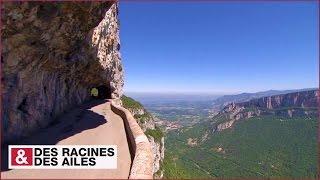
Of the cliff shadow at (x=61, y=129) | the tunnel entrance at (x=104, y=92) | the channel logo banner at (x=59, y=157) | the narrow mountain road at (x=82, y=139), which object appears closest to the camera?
the narrow mountain road at (x=82, y=139)

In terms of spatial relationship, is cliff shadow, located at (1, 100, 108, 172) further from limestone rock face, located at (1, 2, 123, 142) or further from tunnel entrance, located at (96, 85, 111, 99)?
tunnel entrance, located at (96, 85, 111, 99)

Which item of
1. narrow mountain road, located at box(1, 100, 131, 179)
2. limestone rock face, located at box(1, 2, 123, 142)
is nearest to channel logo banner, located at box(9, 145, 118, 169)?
narrow mountain road, located at box(1, 100, 131, 179)

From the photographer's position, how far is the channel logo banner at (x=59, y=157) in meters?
10.6

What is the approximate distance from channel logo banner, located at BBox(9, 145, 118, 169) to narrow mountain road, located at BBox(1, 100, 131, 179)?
24cm

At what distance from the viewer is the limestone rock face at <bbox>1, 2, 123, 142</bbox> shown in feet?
37.0

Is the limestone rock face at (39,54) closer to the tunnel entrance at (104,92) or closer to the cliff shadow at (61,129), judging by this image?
the cliff shadow at (61,129)

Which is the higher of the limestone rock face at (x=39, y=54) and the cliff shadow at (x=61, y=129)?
the limestone rock face at (x=39, y=54)

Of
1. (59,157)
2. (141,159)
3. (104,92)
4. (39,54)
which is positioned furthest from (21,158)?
(104,92)

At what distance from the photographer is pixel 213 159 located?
545 feet

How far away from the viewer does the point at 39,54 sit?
1391cm

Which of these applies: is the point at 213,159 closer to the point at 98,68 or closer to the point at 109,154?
the point at 98,68

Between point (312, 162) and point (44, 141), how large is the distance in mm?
158942

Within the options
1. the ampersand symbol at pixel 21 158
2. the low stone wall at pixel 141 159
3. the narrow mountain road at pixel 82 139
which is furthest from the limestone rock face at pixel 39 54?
the low stone wall at pixel 141 159

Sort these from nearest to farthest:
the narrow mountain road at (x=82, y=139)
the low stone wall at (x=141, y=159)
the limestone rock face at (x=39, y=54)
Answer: the low stone wall at (x=141, y=159) → the narrow mountain road at (x=82, y=139) → the limestone rock face at (x=39, y=54)
